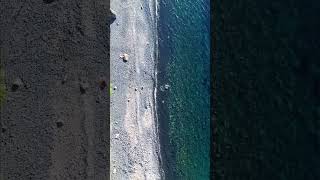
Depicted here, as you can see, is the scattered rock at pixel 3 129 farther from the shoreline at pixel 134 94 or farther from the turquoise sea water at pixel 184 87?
the turquoise sea water at pixel 184 87

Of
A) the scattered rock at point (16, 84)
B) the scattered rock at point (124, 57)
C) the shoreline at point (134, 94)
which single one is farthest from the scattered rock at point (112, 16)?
the scattered rock at point (16, 84)

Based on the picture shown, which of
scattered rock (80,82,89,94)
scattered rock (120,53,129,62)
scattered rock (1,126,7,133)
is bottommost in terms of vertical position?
scattered rock (1,126,7,133)
